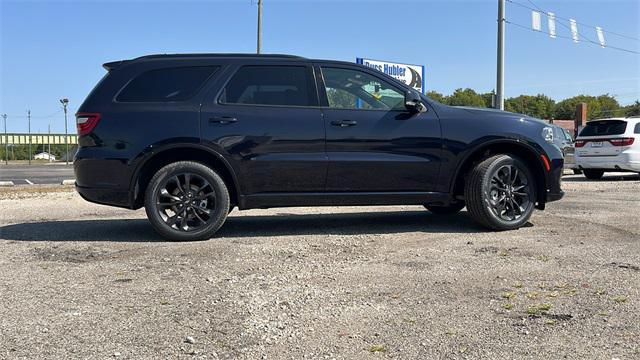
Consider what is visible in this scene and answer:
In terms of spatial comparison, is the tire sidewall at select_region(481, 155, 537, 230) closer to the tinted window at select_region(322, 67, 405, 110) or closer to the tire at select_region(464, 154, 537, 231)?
the tire at select_region(464, 154, 537, 231)

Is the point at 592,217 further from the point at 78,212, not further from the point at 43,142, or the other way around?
the point at 43,142

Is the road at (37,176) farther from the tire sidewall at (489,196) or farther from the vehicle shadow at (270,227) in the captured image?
the tire sidewall at (489,196)

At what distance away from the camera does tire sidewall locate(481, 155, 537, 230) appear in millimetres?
5934

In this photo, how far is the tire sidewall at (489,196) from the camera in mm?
5934

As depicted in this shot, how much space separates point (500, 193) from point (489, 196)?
0.66ft

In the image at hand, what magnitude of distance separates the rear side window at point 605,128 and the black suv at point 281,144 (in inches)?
378

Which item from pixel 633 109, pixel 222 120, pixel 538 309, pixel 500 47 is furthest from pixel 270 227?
pixel 633 109

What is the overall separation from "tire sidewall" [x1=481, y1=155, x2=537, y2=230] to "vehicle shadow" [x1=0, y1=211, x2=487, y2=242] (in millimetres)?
223

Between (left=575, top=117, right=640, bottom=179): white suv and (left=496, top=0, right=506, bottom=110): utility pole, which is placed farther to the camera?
(left=496, top=0, right=506, bottom=110): utility pole

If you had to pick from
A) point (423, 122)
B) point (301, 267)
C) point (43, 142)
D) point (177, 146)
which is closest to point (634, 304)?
point (301, 267)

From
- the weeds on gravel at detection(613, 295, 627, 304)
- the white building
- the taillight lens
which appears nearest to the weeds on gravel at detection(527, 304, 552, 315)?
the weeds on gravel at detection(613, 295, 627, 304)

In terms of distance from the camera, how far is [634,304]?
3.57m

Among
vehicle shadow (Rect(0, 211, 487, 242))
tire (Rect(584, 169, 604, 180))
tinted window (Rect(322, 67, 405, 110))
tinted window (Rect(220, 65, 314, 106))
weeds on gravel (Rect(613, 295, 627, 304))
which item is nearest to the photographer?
weeds on gravel (Rect(613, 295, 627, 304))

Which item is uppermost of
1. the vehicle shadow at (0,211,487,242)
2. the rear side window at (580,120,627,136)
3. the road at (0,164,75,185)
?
the rear side window at (580,120,627,136)
